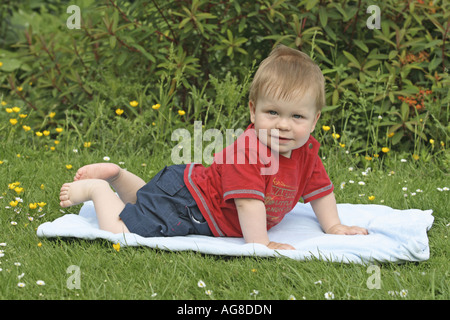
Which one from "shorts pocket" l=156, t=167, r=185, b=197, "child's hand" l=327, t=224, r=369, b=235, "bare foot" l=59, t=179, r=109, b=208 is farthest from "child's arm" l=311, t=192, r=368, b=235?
"bare foot" l=59, t=179, r=109, b=208

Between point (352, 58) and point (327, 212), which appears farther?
point (352, 58)

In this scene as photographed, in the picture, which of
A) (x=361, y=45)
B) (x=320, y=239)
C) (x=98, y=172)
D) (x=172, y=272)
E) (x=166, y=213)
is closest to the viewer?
(x=172, y=272)

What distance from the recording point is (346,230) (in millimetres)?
2633

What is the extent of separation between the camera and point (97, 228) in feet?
8.73

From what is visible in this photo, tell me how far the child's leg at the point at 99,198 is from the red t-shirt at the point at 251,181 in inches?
13.2

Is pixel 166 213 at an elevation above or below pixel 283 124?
below

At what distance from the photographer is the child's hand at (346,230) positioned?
2.62 m

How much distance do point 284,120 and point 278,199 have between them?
0.35m

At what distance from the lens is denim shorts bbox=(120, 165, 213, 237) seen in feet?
8.45

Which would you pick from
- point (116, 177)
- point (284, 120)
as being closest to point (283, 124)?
point (284, 120)

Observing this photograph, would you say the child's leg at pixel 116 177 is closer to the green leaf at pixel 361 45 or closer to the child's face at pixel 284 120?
the child's face at pixel 284 120

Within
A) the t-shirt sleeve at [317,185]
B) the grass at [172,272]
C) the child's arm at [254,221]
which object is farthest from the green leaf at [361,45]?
the child's arm at [254,221]

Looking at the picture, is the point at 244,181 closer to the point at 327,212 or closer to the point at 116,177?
the point at 327,212

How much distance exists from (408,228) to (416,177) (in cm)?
90
